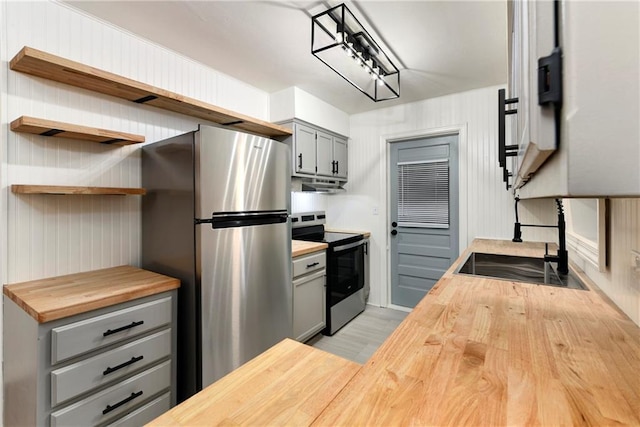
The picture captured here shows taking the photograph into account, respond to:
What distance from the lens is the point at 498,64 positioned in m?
2.52

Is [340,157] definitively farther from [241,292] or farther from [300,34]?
[241,292]

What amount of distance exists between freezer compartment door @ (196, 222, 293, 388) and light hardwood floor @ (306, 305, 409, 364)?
0.62 meters

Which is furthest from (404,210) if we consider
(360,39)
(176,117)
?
(176,117)

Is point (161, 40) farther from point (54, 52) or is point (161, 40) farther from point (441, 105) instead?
point (441, 105)

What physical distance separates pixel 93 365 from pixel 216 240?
816 millimetres

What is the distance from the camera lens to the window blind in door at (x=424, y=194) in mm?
3354

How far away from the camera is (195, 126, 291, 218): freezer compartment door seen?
173cm

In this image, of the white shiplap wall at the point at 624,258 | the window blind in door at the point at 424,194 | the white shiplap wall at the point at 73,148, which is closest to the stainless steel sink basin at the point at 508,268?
the white shiplap wall at the point at 624,258

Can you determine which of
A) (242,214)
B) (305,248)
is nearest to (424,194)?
(305,248)

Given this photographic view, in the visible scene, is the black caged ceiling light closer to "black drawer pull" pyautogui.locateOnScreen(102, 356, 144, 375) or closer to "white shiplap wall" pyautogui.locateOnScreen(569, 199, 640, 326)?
"white shiplap wall" pyautogui.locateOnScreen(569, 199, 640, 326)

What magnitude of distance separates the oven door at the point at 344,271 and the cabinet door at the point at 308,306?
0.44 ft

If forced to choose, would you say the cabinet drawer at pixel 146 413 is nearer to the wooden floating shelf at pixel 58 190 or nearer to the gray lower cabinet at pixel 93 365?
the gray lower cabinet at pixel 93 365

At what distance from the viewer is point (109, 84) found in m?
1.75

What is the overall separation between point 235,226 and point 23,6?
1.66m
